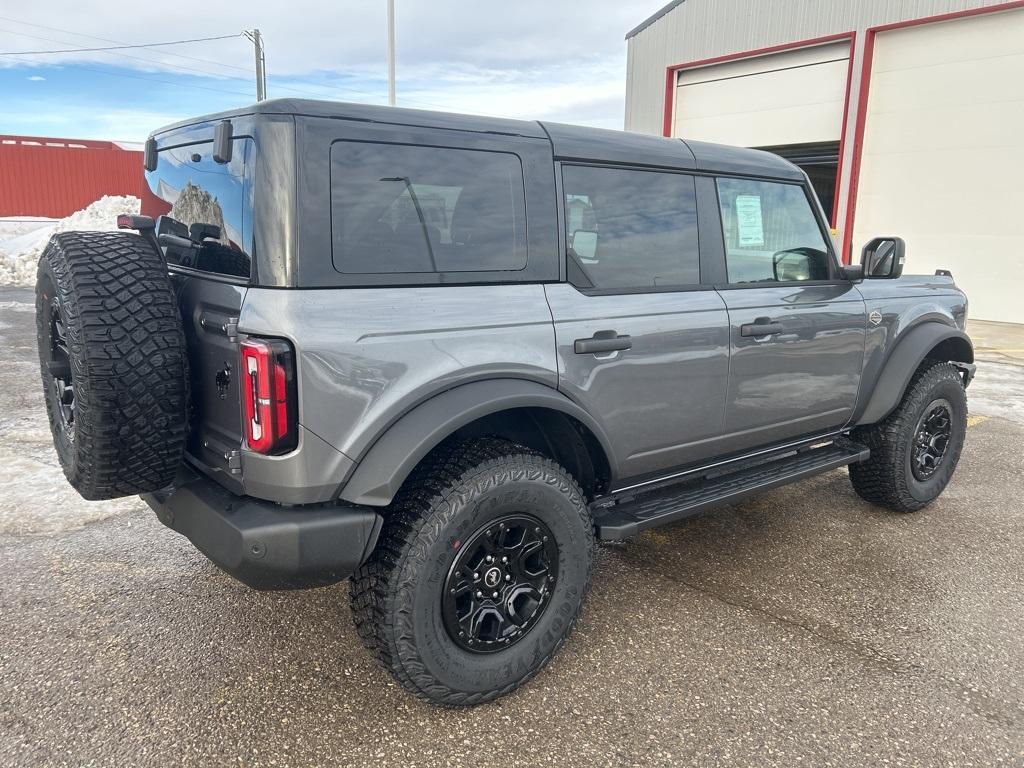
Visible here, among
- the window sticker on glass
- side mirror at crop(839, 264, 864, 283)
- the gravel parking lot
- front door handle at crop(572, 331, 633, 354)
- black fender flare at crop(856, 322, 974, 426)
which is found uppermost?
the window sticker on glass

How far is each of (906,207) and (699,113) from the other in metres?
4.90

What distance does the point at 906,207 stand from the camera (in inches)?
529

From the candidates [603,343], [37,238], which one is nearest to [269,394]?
[603,343]

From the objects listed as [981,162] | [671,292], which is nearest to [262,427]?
[671,292]

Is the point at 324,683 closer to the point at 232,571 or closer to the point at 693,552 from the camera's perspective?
the point at 232,571

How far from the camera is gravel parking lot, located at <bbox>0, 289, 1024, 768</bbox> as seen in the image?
2.28 metres

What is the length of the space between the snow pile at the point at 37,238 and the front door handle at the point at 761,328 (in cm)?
1681

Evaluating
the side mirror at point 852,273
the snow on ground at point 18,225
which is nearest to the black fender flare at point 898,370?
the side mirror at point 852,273

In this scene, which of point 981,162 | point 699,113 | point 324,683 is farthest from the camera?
point 699,113

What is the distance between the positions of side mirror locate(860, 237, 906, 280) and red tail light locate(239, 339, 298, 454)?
2.90m

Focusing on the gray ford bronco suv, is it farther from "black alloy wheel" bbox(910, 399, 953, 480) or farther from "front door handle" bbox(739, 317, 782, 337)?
"black alloy wheel" bbox(910, 399, 953, 480)

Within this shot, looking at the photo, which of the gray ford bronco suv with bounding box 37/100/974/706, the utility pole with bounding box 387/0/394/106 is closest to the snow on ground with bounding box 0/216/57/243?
the utility pole with bounding box 387/0/394/106

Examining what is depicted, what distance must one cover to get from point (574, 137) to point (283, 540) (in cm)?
177

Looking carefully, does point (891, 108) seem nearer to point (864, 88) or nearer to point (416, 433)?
point (864, 88)
